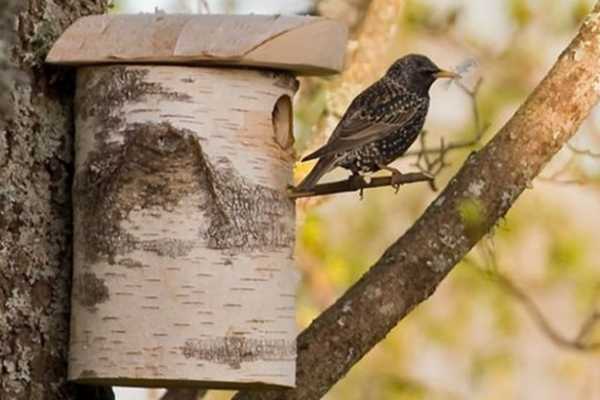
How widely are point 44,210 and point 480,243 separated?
121cm

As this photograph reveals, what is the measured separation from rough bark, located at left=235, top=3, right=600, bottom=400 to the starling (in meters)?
0.22

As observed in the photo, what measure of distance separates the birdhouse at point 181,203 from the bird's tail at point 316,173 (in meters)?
0.12

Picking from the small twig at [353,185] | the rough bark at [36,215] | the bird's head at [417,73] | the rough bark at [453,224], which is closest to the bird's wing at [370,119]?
the bird's head at [417,73]

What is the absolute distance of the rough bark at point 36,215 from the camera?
495 cm

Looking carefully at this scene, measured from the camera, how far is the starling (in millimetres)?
5500

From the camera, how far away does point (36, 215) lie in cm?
504

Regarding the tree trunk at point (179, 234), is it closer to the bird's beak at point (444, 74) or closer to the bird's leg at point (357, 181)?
the bird's leg at point (357, 181)

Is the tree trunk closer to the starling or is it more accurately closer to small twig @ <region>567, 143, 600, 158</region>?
the starling

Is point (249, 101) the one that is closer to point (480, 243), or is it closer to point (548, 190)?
point (480, 243)

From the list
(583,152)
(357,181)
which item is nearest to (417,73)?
(583,152)

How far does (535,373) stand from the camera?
407 inches

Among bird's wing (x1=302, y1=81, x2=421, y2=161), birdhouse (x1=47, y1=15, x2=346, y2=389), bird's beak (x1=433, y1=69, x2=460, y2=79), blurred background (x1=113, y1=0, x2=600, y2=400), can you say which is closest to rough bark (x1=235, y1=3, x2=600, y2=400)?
birdhouse (x1=47, y1=15, x2=346, y2=389)

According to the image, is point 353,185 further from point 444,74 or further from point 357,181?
point 444,74

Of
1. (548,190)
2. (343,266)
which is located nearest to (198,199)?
(343,266)
